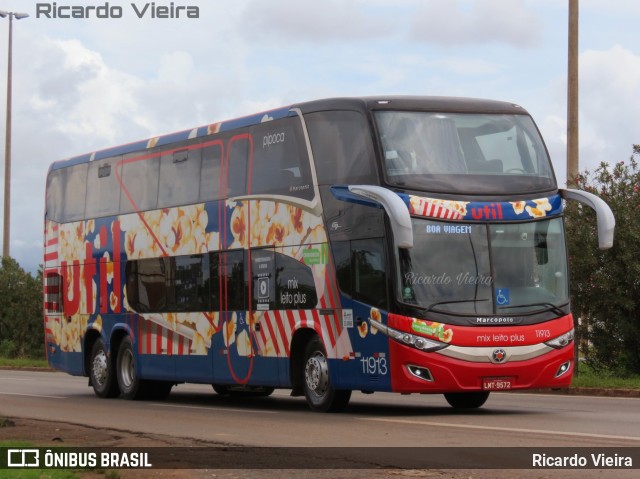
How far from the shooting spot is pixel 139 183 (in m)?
25.0

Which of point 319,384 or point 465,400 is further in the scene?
point 465,400

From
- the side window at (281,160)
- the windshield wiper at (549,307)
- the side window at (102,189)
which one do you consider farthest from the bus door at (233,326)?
the windshield wiper at (549,307)

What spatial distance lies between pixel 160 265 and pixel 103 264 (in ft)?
8.22

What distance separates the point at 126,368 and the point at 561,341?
9681 millimetres

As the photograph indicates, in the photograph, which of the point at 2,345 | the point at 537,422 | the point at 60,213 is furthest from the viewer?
the point at 2,345

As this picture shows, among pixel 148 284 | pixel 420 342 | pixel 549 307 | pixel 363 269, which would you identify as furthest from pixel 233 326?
pixel 549 307

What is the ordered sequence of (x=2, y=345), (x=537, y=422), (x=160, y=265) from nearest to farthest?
(x=537, y=422) < (x=160, y=265) < (x=2, y=345)

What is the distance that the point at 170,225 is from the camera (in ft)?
78.1

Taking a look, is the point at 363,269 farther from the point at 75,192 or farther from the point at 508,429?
the point at 75,192

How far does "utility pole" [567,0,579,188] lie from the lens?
2773cm

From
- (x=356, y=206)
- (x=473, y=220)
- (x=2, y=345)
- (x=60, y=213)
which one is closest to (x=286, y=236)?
(x=356, y=206)

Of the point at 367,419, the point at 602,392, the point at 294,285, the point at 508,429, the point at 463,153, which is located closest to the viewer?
the point at 508,429

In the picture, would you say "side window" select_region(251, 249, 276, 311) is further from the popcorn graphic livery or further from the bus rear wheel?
the bus rear wheel

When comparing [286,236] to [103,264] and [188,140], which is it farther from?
[103,264]
